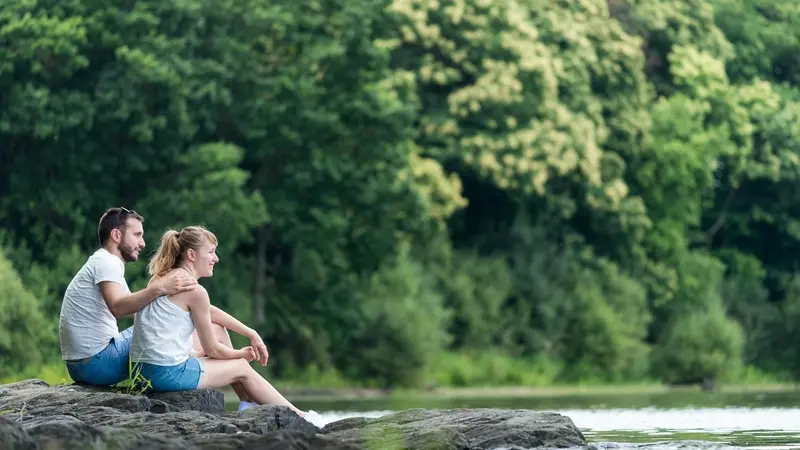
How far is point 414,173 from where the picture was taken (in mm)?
41125

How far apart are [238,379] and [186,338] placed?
0.53 metres

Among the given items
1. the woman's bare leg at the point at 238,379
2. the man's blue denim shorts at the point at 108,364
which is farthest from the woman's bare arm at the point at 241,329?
the man's blue denim shorts at the point at 108,364

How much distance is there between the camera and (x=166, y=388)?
52.4ft

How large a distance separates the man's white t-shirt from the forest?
643 inches

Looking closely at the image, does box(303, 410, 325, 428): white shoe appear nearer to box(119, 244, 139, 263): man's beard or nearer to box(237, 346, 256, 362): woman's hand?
box(237, 346, 256, 362): woman's hand

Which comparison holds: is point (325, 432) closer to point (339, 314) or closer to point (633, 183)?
point (339, 314)

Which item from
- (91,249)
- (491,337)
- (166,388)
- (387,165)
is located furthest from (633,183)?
(166,388)

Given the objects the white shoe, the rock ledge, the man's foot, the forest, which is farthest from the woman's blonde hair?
the forest

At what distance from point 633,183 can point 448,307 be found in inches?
278

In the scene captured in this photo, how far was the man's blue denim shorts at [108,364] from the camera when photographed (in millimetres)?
16031

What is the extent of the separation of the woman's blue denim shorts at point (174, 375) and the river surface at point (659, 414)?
3074mm

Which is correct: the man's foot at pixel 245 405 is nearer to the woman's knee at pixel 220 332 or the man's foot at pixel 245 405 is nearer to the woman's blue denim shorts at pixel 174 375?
the woman's blue denim shorts at pixel 174 375

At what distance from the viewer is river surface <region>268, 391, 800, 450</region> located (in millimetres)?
17641

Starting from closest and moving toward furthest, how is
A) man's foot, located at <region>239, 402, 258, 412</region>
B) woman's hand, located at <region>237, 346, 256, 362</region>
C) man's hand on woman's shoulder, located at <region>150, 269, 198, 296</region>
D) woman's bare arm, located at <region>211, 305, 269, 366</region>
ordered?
1. man's hand on woman's shoulder, located at <region>150, 269, 198, 296</region>
2. man's foot, located at <region>239, 402, 258, 412</region>
3. woman's bare arm, located at <region>211, 305, 269, 366</region>
4. woman's hand, located at <region>237, 346, 256, 362</region>
